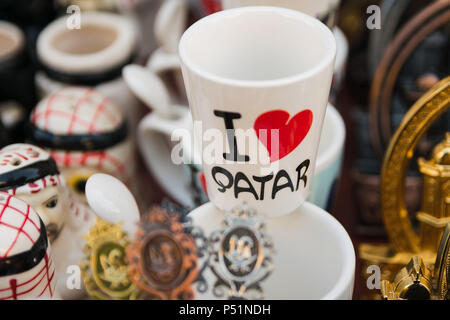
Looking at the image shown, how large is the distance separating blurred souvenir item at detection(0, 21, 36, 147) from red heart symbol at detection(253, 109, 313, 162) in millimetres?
355

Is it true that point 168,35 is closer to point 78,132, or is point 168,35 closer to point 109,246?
point 78,132

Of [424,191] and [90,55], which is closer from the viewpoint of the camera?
[424,191]

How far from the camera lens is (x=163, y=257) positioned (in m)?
0.40

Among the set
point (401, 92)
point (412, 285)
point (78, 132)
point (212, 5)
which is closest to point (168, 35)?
point (212, 5)

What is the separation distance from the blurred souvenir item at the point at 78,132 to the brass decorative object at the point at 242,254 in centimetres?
23

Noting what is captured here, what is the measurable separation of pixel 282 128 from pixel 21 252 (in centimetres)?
20

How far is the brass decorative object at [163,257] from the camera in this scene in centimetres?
40

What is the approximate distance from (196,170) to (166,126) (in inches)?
3.9

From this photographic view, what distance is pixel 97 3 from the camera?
790mm

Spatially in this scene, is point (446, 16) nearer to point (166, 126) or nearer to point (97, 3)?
point (166, 126)

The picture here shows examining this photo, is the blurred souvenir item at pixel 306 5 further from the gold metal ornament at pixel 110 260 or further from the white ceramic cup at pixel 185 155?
the gold metal ornament at pixel 110 260

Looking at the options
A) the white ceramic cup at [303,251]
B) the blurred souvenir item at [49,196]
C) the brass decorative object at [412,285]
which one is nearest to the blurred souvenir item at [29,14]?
the blurred souvenir item at [49,196]

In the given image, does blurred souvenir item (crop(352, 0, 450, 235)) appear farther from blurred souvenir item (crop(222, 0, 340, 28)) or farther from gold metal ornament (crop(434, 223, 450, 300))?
gold metal ornament (crop(434, 223, 450, 300))

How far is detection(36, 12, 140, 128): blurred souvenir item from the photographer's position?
2.13ft
